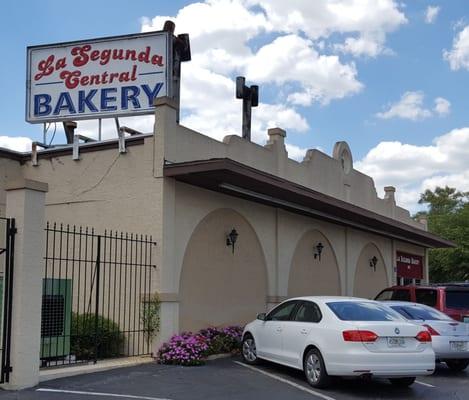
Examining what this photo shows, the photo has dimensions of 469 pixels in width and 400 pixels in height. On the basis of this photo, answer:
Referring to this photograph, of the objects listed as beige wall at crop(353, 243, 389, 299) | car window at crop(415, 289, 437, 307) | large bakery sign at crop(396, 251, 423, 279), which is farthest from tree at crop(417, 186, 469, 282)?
car window at crop(415, 289, 437, 307)

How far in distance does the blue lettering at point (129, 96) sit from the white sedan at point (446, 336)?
828 centimetres

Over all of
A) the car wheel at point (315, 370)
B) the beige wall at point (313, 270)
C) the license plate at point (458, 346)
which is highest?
the beige wall at point (313, 270)

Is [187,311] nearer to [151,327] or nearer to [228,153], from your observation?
[151,327]

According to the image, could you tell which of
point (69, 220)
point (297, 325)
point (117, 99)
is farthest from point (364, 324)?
point (117, 99)

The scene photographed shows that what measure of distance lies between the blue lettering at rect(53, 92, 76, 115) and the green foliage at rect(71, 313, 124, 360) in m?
6.04

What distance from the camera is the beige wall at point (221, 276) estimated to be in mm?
14352

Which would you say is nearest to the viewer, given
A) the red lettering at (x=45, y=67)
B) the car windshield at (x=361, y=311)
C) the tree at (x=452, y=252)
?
the car windshield at (x=361, y=311)

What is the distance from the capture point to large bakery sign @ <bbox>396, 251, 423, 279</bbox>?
28.2 metres

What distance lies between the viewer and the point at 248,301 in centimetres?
1647

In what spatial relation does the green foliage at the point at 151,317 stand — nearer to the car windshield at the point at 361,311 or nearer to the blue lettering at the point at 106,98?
the car windshield at the point at 361,311

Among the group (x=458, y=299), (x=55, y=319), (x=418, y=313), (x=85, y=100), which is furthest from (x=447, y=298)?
(x=85, y=100)

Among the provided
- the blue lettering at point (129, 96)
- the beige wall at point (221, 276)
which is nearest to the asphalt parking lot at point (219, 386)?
the beige wall at point (221, 276)

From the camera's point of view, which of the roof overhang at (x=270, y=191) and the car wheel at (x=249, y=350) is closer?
the car wheel at (x=249, y=350)

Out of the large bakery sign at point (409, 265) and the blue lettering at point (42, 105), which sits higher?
the blue lettering at point (42, 105)
